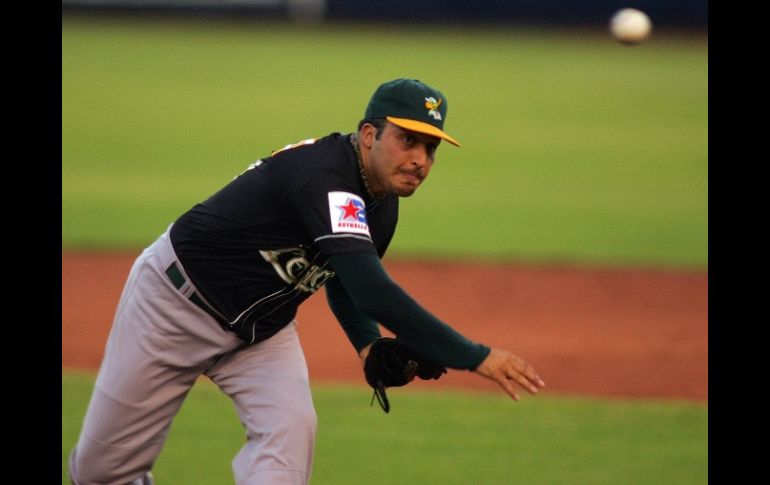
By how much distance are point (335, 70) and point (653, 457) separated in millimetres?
21733

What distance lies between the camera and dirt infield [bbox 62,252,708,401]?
29.5 ft

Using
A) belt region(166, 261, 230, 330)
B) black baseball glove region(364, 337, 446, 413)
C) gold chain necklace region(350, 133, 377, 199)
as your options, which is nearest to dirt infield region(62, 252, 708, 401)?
black baseball glove region(364, 337, 446, 413)

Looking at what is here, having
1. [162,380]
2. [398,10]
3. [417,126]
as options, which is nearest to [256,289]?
[162,380]

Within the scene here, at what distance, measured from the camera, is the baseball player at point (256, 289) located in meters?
4.59

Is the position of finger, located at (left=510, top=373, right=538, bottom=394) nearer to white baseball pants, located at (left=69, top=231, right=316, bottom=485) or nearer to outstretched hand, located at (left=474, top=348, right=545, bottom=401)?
outstretched hand, located at (left=474, top=348, right=545, bottom=401)

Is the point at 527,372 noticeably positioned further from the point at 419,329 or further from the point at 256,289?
the point at 256,289

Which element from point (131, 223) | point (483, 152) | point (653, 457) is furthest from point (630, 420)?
point (483, 152)

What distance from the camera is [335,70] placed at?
1091 inches

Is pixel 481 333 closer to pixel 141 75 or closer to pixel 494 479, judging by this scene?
pixel 494 479

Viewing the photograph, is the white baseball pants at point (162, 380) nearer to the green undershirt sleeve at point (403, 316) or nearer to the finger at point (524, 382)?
the green undershirt sleeve at point (403, 316)

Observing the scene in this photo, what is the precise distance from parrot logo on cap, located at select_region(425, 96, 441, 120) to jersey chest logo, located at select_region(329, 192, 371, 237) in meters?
0.45

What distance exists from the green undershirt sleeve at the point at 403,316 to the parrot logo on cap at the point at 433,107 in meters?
0.64

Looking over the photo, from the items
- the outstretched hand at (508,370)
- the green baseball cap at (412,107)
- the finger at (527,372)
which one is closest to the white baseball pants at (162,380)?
the outstretched hand at (508,370)
